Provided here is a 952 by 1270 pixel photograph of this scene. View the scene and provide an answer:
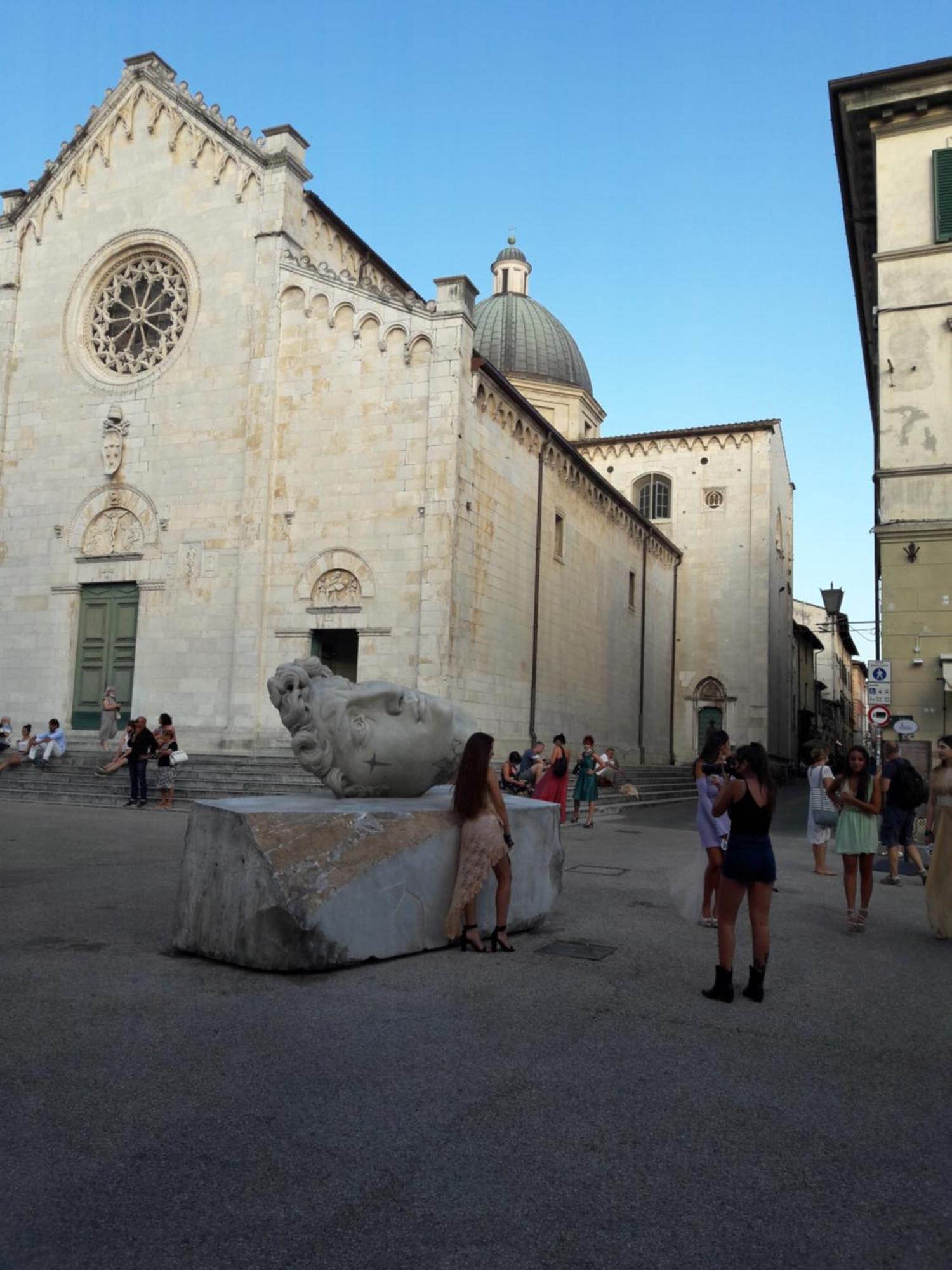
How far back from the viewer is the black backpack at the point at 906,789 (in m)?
12.2

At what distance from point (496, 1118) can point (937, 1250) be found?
1639mm

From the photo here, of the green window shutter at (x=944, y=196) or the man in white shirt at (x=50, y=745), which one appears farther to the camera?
the man in white shirt at (x=50, y=745)

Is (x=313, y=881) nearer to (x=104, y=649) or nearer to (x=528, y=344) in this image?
(x=104, y=649)

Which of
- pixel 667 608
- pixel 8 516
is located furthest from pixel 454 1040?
pixel 667 608

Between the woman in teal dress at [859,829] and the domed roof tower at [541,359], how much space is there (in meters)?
37.8

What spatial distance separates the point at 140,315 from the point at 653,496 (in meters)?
23.6

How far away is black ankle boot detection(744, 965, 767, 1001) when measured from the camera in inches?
235

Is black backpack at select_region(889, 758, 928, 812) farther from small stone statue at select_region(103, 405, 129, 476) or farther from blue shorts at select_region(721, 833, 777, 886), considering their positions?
small stone statue at select_region(103, 405, 129, 476)

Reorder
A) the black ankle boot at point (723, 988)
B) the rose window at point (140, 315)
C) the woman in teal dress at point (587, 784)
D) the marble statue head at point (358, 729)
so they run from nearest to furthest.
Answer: the black ankle boot at point (723, 988)
the marble statue head at point (358, 729)
the woman in teal dress at point (587, 784)
the rose window at point (140, 315)

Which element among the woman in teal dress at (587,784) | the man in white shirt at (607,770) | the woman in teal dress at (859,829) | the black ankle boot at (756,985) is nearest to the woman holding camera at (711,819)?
the woman in teal dress at (859,829)

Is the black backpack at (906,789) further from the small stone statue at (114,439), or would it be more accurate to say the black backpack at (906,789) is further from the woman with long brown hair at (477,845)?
the small stone statue at (114,439)

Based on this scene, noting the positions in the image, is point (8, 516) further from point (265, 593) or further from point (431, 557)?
point (431, 557)

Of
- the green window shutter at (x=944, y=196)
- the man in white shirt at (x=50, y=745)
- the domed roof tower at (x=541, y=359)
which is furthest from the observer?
the domed roof tower at (x=541, y=359)

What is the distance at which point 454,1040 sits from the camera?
497 cm
